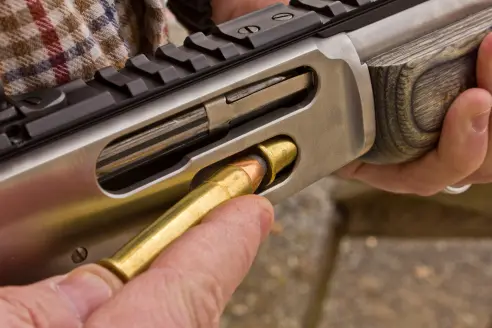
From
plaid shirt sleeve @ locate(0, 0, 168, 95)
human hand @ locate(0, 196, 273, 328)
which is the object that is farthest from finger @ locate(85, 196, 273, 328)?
plaid shirt sleeve @ locate(0, 0, 168, 95)

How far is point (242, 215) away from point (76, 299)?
0.24ft

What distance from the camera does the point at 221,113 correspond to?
0.91 ft

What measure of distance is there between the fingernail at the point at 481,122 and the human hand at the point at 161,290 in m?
0.18

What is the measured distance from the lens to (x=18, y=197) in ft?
0.75

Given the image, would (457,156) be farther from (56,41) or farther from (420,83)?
(56,41)

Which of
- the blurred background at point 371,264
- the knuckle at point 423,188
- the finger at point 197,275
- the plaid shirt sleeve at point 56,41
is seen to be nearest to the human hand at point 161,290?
the finger at point 197,275

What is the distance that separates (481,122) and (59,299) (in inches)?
10.7

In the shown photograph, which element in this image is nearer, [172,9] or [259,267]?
[172,9]

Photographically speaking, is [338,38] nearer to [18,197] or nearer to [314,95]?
[314,95]

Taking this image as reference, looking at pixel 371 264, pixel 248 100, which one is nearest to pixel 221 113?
pixel 248 100

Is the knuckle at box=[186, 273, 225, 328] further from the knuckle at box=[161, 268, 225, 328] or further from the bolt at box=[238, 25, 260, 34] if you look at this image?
the bolt at box=[238, 25, 260, 34]

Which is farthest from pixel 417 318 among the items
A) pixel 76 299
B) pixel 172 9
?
pixel 76 299

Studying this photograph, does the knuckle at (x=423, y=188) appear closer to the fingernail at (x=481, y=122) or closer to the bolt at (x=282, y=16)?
the fingernail at (x=481, y=122)

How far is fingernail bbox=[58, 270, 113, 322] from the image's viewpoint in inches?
8.8
